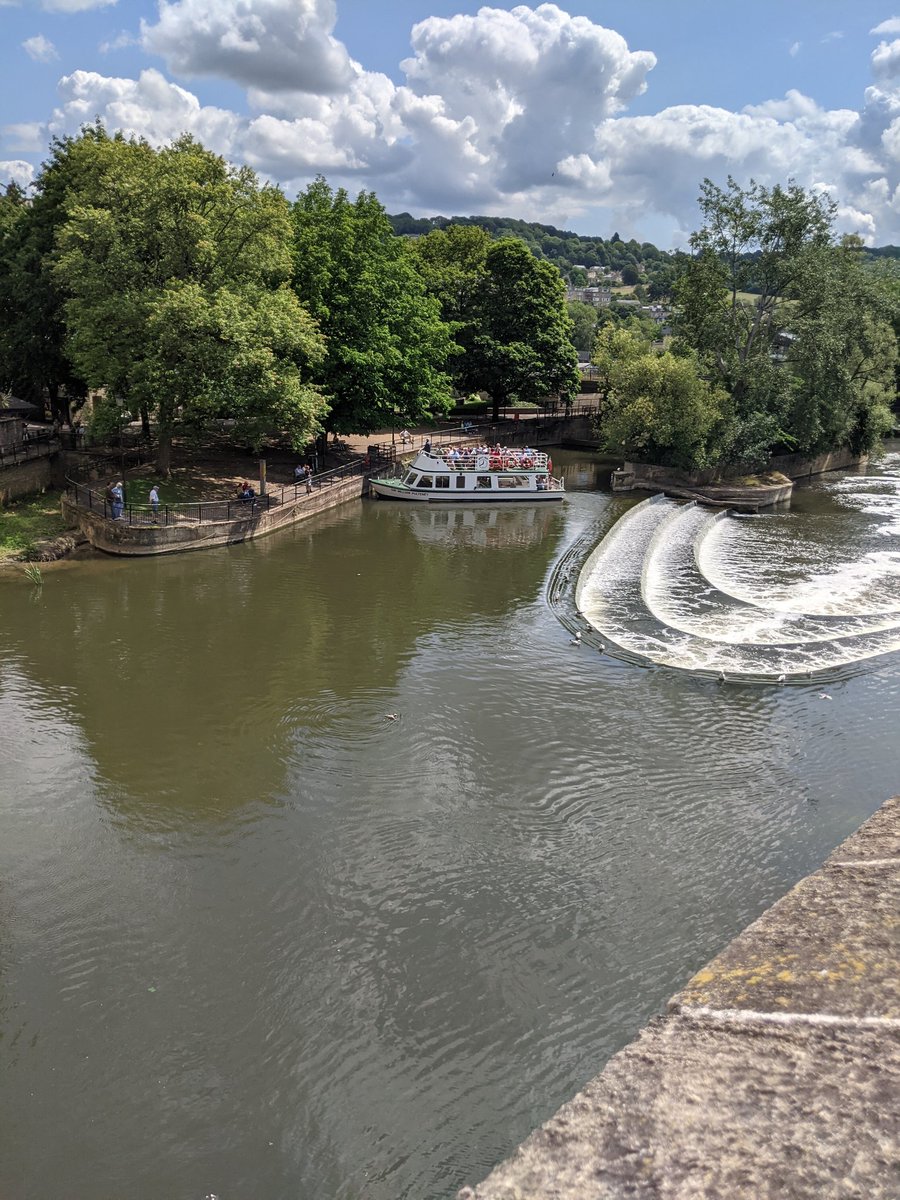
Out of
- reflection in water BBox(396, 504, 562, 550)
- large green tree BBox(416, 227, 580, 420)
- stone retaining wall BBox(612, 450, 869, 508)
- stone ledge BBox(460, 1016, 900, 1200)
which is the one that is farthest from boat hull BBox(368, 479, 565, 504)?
stone ledge BBox(460, 1016, 900, 1200)

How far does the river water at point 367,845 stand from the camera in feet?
31.4

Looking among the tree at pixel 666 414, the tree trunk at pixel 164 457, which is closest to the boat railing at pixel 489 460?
the tree at pixel 666 414

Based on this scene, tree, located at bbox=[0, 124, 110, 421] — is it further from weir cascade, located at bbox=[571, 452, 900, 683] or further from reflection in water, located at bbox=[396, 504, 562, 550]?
weir cascade, located at bbox=[571, 452, 900, 683]

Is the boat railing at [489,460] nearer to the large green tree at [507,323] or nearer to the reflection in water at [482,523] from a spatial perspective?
the reflection in water at [482,523]

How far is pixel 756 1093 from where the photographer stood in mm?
5891

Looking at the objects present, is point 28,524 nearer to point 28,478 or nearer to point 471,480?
point 28,478

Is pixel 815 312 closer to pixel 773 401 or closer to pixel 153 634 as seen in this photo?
pixel 773 401

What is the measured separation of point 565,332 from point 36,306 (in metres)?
37.8

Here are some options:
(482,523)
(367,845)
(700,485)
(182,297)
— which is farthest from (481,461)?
(367,845)

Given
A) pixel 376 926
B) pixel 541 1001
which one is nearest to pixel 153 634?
pixel 376 926

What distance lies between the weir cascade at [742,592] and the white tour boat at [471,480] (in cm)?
551

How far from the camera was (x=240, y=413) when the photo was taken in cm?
3525

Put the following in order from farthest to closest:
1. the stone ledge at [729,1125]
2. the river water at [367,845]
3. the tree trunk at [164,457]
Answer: the tree trunk at [164,457] < the river water at [367,845] < the stone ledge at [729,1125]

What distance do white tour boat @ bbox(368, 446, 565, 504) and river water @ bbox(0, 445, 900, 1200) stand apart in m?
15.8
